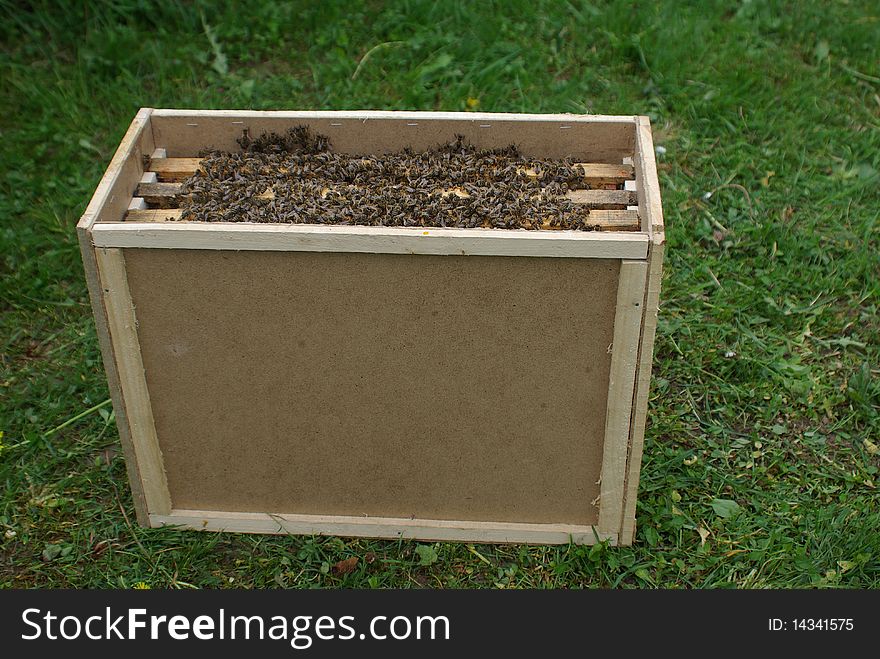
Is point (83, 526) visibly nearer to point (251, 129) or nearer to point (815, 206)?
point (251, 129)

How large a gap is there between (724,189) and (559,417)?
2.18 meters

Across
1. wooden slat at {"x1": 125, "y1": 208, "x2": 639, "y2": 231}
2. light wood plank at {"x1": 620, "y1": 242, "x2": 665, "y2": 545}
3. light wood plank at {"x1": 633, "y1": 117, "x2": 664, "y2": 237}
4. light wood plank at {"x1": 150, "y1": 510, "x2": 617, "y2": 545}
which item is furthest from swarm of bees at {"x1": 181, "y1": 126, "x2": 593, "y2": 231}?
light wood plank at {"x1": 150, "y1": 510, "x2": 617, "y2": 545}

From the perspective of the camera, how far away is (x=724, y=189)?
4.60 metres

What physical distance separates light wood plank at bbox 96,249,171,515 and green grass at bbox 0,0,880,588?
19 centimetres

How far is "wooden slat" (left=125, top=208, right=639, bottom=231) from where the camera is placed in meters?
2.75

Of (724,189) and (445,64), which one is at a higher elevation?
(445,64)

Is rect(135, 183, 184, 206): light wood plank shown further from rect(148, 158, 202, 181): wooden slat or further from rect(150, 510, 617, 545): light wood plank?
rect(150, 510, 617, 545): light wood plank

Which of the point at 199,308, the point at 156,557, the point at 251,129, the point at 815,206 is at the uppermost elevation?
the point at 251,129

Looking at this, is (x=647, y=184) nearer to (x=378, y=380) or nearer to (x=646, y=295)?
(x=646, y=295)

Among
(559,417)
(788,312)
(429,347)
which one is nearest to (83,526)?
(429,347)

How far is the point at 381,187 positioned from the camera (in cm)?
296

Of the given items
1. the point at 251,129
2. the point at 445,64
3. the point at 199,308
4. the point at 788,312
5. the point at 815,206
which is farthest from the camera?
the point at 445,64

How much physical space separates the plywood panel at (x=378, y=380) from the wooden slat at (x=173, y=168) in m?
0.49

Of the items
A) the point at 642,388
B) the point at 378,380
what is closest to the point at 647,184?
the point at 642,388
